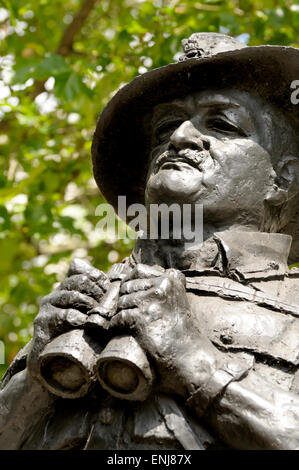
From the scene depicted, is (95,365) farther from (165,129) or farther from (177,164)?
(165,129)

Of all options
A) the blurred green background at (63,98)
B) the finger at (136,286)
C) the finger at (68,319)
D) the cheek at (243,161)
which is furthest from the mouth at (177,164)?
the blurred green background at (63,98)

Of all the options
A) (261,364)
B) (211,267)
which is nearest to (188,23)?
(211,267)

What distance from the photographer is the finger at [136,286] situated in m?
3.00

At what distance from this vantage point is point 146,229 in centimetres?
405

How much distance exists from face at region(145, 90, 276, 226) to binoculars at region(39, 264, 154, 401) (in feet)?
2.91

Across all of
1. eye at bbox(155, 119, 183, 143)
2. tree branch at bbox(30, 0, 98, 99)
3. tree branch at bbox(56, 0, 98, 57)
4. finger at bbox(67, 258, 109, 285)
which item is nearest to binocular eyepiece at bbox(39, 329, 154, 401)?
finger at bbox(67, 258, 109, 285)

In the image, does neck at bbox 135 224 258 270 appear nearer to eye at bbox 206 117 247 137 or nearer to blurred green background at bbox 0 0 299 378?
eye at bbox 206 117 247 137

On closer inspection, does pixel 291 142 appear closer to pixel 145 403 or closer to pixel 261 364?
pixel 261 364

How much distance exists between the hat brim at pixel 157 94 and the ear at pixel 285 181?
23cm

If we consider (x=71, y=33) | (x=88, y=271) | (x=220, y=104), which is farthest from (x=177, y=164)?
(x=71, y=33)

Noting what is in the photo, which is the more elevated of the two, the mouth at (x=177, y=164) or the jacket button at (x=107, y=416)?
the mouth at (x=177, y=164)

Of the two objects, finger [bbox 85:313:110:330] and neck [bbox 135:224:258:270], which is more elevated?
neck [bbox 135:224:258:270]

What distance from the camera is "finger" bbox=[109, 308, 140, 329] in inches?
114

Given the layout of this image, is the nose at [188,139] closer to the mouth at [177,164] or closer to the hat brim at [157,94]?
the mouth at [177,164]
